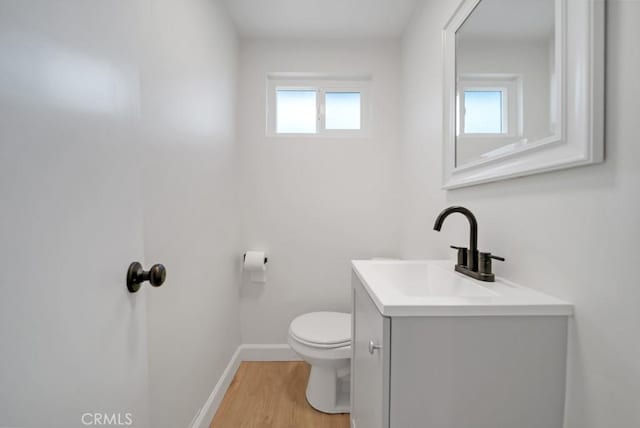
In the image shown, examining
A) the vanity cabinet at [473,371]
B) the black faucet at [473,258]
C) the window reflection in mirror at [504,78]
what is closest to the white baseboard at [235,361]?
the vanity cabinet at [473,371]

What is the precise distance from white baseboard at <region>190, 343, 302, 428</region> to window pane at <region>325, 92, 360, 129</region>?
178 cm

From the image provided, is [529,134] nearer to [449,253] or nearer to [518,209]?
[518,209]

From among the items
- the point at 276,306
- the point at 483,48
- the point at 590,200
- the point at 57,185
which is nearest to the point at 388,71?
the point at 483,48

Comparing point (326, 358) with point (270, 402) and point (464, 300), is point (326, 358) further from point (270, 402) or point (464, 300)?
point (464, 300)

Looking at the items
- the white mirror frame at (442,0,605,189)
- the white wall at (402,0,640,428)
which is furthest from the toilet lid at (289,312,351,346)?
the white mirror frame at (442,0,605,189)

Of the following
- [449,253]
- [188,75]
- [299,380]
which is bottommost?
[299,380]

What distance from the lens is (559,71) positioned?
692mm

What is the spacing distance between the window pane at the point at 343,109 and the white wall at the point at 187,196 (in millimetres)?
758

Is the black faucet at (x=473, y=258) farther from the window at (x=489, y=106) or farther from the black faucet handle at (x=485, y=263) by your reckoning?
the window at (x=489, y=106)

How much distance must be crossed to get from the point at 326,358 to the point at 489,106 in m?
1.39

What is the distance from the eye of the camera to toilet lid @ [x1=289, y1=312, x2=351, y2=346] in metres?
1.48

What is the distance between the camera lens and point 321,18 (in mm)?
1794

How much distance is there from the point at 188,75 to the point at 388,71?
144 centimetres

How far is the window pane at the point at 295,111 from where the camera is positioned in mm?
2119
